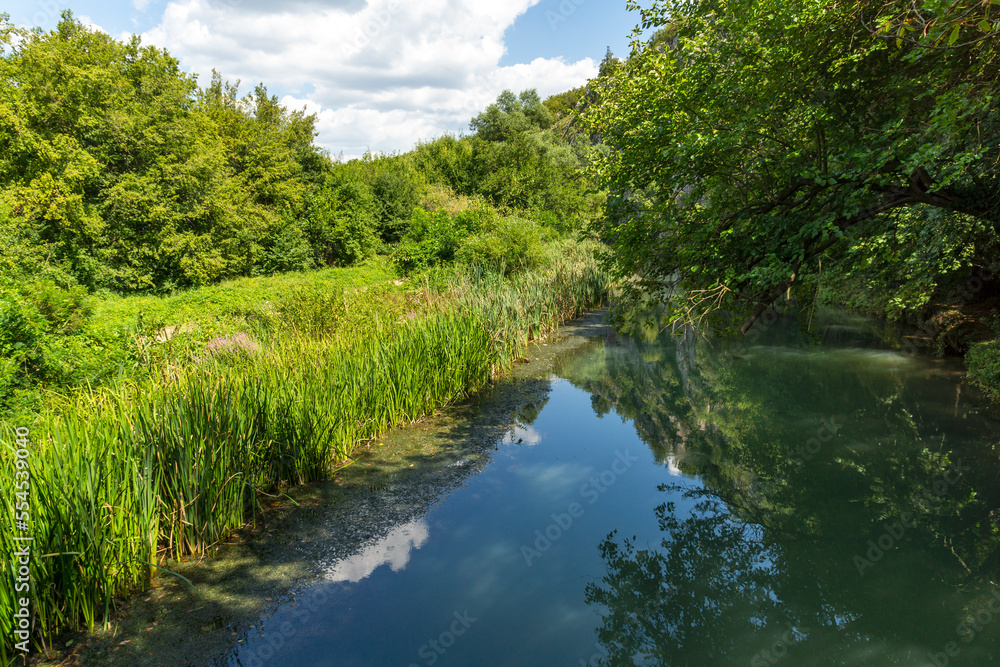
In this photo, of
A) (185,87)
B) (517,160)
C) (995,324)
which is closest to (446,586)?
(995,324)

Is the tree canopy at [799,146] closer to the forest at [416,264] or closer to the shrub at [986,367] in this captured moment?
the forest at [416,264]

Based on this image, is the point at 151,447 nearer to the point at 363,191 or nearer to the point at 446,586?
the point at 446,586

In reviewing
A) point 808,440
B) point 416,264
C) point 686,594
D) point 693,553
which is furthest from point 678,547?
point 416,264

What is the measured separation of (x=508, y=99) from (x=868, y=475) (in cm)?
4283

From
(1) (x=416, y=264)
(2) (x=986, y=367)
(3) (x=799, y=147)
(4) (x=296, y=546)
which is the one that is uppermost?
(3) (x=799, y=147)

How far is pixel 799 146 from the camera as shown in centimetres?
568

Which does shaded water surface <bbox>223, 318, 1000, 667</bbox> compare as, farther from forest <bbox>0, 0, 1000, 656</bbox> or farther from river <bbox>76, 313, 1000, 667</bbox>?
forest <bbox>0, 0, 1000, 656</bbox>

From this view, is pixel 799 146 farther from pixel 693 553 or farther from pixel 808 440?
pixel 693 553

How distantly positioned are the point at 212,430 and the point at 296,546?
3.97 feet

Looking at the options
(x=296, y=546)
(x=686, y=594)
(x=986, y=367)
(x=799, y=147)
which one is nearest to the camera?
(x=686, y=594)

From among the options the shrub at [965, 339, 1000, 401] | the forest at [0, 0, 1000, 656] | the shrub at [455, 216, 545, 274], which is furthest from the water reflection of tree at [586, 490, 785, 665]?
the shrub at [455, 216, 545, 274]

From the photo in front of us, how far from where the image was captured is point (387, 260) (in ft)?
61.4

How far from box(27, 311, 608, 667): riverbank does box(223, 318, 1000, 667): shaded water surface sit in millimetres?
123

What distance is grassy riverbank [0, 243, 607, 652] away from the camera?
3119mm
